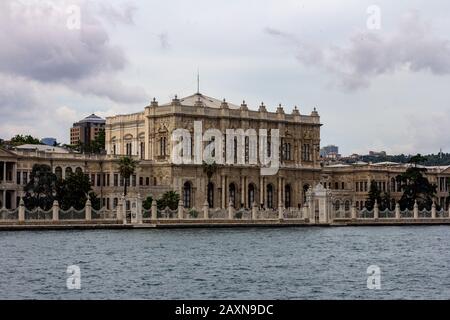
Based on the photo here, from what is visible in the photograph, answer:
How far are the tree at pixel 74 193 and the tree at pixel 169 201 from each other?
504cm

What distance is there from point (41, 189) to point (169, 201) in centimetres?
973

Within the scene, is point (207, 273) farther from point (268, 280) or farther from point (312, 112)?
point (312, 112)

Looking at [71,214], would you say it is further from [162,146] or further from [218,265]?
[218,265]

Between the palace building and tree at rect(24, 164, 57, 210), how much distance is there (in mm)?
3604

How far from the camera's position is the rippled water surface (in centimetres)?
3434

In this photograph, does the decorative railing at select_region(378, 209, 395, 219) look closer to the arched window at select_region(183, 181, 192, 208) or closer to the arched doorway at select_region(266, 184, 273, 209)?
the arched doorway at select_region(266, 184, 273, 209)

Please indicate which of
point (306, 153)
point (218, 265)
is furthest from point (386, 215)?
point (218, 265)

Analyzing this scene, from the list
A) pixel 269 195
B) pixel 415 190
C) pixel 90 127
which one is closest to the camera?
pixel 269 195

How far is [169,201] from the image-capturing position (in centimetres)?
8556

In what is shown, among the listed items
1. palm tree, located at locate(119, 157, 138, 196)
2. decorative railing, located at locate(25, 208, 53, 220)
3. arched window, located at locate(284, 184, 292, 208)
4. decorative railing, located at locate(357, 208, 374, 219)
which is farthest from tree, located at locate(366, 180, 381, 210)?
decorative railing, located at locate(25, 208, 53, 220)

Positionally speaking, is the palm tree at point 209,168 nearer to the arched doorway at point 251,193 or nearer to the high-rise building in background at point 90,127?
the arched doorway at point 251,193

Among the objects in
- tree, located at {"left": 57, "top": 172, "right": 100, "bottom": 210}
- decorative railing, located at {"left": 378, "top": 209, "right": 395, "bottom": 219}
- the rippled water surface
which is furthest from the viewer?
decorative railing, located at {"left": 378, "top": 209, "right": 395, "bottom": 219}

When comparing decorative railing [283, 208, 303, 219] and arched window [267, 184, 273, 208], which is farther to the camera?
arched window [267, 184, 273, 208]
